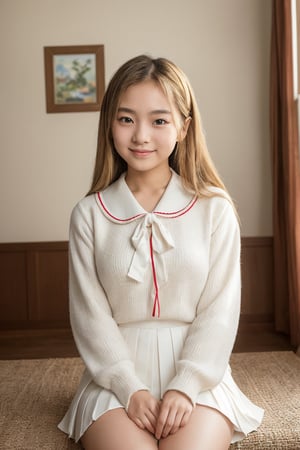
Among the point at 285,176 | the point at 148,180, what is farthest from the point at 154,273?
the point at 285,176

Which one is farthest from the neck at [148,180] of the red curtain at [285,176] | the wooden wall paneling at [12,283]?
the wooden wall paneling at [12,283]

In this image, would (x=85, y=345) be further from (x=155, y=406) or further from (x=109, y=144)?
(x=109, y=144)

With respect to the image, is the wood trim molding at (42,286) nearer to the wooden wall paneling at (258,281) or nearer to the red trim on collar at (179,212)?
the wooden wall paneling at (258,281)

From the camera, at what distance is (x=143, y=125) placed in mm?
1830

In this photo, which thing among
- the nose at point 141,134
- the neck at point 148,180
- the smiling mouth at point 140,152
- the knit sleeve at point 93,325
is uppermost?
the nose at point 141,134

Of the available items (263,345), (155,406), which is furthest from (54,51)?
(155,406)

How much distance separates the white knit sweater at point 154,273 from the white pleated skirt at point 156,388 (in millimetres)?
34

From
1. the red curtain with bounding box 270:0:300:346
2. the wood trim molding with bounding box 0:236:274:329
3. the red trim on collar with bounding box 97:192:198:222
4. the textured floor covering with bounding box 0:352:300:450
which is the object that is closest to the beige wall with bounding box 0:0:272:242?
the wood trim molding with bounding box 0:236:274:329

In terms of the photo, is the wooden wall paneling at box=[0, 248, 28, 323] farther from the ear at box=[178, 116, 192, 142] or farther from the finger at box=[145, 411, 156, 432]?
the finger at box=[145, 411, 156, 432]

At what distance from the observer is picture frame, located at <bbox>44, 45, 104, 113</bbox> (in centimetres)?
458

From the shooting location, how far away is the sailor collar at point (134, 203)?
1925 mm

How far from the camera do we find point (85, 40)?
457 cm

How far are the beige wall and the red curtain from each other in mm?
290

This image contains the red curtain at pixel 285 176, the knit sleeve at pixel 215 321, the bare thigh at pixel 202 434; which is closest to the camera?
the bare thigh at pixel 202 434
